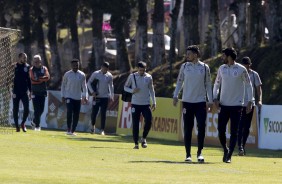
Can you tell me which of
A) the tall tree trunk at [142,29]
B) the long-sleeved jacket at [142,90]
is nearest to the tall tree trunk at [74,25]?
the tall tree trunk at [142,29]

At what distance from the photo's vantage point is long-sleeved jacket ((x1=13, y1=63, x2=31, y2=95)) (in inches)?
1204

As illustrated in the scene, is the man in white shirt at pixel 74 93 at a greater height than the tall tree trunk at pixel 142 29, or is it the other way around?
the tall tree trunk at pixel 142 29

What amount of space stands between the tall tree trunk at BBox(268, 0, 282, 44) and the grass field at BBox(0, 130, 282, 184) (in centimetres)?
1448

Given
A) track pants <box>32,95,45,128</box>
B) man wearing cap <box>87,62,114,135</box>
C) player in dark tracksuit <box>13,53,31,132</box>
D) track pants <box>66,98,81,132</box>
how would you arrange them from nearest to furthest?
player in dark tracksuit <box>13,53,31,132</box> → track pants <box>66,98,81,132</box> → track pants <box>32,95,45,128</box> → man wearing cap <box>87,62,114,135</box>

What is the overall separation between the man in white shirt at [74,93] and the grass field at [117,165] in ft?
14.5

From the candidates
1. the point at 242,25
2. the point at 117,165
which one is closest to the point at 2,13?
the point at 242,25

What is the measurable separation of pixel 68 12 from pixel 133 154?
30348 millimetres

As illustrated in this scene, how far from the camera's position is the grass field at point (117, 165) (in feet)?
53.6

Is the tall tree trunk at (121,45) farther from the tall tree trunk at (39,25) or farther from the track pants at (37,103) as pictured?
the track pants at (37,103)

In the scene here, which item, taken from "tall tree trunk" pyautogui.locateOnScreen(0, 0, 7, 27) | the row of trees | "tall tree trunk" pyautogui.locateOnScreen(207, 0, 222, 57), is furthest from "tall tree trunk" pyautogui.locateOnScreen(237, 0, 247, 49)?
"tall tree trunk" pyautogui.locateOnScreen(0, 0, 7, 27)

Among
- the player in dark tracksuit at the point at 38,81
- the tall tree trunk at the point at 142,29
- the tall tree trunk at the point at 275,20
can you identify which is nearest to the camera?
the player in dark tracksuit at the point at 38,81

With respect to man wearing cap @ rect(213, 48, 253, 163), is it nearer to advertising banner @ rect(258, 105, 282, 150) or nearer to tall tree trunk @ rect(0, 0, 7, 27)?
advertising banner @ rect(258, 105, 282, 150)

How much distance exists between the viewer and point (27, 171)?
1695cm

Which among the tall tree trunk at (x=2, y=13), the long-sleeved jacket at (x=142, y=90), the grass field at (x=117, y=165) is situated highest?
the tall tree trunk at (x=2, y=13)
